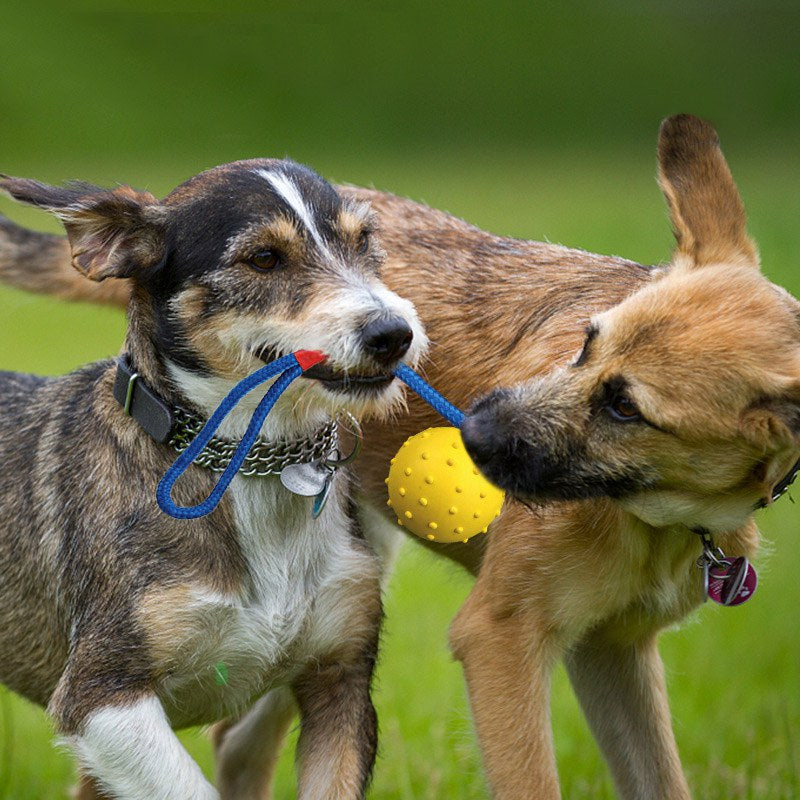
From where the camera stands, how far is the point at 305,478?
4.63 metres

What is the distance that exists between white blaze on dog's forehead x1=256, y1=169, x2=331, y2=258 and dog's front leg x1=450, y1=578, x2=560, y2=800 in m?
1.33

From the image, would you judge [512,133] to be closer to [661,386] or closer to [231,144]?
[231,144]

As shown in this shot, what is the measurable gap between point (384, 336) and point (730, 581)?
4.51ft

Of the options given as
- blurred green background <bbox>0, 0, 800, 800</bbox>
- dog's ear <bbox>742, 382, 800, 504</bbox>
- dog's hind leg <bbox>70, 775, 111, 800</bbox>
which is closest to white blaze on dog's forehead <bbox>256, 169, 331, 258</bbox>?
dog's ear <bbox>742, 382, 800, 504</bbox>

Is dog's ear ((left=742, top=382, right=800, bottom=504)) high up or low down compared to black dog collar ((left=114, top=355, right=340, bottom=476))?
up

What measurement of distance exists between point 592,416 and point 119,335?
11815mm

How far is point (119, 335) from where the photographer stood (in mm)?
15602

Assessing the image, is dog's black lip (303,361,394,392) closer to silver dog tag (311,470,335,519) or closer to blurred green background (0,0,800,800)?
silver dog tag (311,470,335,519)

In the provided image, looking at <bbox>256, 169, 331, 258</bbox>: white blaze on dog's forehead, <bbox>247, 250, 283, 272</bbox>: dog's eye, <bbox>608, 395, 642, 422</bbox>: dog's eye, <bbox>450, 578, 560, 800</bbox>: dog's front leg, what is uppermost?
<bbox>256, 169, 331, 258</bbox>: white blaze on dog's forehead

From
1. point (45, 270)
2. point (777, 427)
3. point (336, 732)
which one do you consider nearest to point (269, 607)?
point (336, 732)

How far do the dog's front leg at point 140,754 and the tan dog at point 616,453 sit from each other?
3.20 ft

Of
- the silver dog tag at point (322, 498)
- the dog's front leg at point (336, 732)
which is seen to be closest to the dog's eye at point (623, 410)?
the silver dog tag at point (322, 498)

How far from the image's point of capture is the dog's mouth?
4.38 m

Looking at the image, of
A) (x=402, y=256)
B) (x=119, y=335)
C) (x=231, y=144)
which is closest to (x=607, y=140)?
(x=231, y=144)
